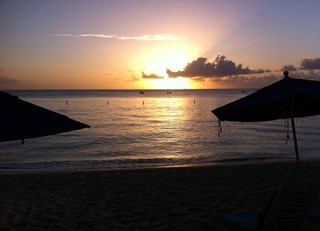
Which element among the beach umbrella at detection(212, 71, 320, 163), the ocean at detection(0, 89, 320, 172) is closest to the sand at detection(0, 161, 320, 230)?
the beach umbrella at detection(212, 71, 320, 163)

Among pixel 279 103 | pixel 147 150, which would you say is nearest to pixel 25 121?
pixel 279 103

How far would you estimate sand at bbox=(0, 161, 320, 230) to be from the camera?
27.1 ft

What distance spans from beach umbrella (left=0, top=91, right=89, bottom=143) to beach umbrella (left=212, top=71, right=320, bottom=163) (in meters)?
4.18

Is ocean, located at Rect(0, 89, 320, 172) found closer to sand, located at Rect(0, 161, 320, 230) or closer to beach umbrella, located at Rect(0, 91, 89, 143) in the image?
sand, located at Rect(0, 161, 320, 230)

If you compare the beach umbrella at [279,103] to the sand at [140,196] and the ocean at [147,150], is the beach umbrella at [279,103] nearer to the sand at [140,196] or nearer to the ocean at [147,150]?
the sand at [140,196]

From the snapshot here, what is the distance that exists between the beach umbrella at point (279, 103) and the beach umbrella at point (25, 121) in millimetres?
4183

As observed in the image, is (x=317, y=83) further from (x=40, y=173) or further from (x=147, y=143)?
(x=147, y=143)

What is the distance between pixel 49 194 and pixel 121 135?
22703mm

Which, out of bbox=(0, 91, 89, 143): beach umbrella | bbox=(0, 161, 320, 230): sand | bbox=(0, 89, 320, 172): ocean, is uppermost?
bbox=(0, 91, 89, 143): beach umbrella

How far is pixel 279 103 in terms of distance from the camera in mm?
8750

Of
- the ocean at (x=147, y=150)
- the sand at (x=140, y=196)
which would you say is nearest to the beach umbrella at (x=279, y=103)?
the sand at (x=140, y=196)

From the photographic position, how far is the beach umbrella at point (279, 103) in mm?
7520

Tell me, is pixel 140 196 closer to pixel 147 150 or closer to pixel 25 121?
pixel 25 121

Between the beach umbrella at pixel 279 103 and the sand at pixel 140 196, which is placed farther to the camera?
the sand at pixel 140 196
